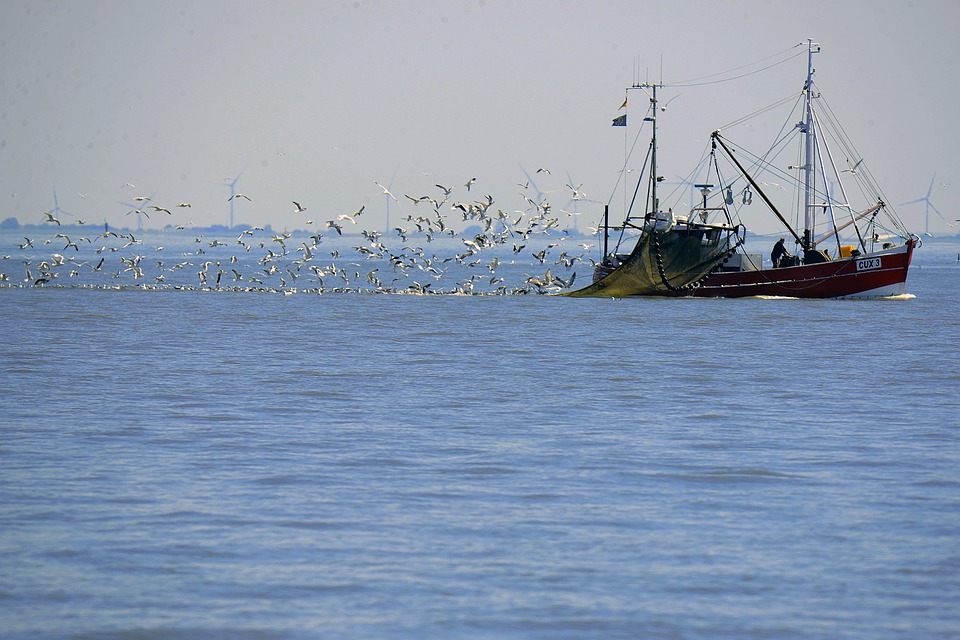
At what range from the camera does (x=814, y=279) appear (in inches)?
2584

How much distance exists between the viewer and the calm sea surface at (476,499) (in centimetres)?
1094

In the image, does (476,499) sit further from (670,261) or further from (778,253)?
(778,253)

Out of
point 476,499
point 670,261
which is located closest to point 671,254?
point 670,261

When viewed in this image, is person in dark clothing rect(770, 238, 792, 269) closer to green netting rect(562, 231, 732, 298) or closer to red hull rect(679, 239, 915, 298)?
red hull rect(679, 239, 915, 298)

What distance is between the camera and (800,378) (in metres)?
30.2

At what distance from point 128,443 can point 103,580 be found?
24.8ft

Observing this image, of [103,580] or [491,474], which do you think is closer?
[103,580]

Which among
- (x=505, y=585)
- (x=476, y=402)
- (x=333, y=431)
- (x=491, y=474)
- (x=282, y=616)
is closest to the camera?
(x=282, y=616)

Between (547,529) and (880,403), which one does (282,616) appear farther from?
(880,403)

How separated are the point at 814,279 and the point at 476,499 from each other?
5338cm

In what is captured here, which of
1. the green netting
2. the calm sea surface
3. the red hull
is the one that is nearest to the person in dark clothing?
the red hull

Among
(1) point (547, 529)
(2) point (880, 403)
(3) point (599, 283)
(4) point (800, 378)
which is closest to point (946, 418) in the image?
(2) point (880, 403)

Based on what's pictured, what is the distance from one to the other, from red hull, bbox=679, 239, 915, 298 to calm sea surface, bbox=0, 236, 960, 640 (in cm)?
3238

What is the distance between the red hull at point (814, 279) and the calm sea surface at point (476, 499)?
3238 centimetres
